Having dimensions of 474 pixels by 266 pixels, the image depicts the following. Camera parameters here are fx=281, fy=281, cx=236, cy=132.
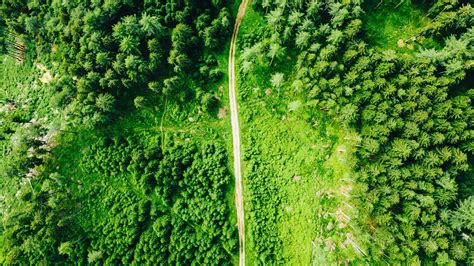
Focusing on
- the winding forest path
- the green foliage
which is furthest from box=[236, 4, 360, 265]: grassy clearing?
the green foliage

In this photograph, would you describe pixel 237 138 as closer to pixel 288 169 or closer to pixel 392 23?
pixel 288 169

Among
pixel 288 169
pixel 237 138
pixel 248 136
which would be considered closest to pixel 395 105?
pixel 288 169

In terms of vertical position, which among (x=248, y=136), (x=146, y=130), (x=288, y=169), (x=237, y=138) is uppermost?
(x=146, y=130)

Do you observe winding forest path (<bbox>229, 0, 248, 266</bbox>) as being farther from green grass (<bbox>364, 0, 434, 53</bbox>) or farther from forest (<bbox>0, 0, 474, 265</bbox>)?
green grass (<bbox>364, 0, 434, 53</bbox>)

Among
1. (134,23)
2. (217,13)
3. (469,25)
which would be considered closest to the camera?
(469,25)

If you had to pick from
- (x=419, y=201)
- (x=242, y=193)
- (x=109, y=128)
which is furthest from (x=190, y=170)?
(x=419, y=201)

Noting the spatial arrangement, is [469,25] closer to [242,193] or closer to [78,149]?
[242,193]

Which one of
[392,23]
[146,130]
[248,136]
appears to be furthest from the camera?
[146,130]
